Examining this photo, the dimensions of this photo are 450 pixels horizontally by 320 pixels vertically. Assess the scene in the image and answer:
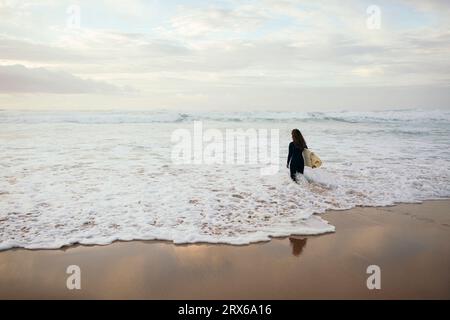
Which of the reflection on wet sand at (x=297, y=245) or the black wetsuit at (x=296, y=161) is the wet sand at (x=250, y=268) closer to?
the reflection on wet sand at (x=297, y=245)

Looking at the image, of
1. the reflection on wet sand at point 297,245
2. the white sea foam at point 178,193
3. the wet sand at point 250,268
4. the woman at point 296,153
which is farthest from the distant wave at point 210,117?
the reflection on wet sand at point 297,245

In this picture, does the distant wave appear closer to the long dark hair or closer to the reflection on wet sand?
the long dark hair

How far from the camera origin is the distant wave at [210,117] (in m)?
31.8

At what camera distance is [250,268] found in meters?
4.43

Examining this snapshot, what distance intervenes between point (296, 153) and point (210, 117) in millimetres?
29708

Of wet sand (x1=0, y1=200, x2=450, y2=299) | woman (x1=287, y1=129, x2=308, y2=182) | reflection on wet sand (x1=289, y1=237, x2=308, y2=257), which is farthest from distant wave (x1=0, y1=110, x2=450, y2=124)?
reflection on wet sand (x1=289, y1=237, x2=308, y2=257)

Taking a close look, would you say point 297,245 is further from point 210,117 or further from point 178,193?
point 210,117

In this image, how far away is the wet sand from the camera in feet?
12.8

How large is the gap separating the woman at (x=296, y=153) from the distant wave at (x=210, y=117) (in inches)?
1046

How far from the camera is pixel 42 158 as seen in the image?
1213 cm

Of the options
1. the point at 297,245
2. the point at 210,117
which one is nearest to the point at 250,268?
the point at 297,245
